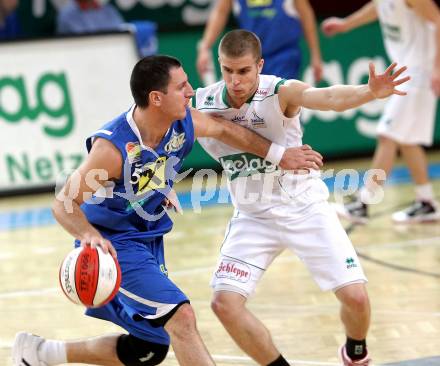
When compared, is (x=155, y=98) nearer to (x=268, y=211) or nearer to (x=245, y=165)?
(x=245, y=165)

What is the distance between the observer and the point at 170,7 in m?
13.9

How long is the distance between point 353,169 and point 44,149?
360cm

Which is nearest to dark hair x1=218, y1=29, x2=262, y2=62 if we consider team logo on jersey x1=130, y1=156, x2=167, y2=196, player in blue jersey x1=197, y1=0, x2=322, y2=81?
team logo on jersey x1=130, y1=156, x2=167, y2=196

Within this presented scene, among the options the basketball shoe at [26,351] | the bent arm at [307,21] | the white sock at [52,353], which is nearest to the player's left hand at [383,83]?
the white sock at [52,353]

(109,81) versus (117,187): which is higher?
(117,187)

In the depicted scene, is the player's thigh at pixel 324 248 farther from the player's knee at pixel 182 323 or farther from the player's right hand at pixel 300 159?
the player's knee at pixel 182 323

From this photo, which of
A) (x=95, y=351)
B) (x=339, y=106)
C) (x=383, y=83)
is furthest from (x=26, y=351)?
(x=383, y=83)

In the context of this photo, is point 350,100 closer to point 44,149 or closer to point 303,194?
point 303,194

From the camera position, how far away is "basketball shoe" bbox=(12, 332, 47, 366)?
5914mm

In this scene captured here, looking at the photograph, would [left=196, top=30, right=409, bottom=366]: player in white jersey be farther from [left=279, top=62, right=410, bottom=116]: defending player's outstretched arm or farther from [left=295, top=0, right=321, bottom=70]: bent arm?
[left=295, top=0, right=321, bottom=70]: bent arm

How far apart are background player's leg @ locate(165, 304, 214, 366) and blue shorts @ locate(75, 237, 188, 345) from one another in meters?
0.06

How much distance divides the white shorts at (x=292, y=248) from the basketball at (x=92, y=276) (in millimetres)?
882

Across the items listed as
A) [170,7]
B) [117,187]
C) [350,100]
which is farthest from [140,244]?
[170,7]

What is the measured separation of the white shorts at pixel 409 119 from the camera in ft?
32.6
